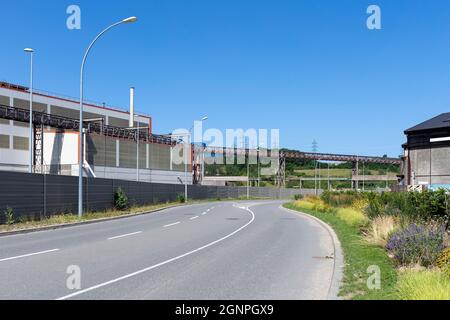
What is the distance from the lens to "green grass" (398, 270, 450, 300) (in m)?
6.31

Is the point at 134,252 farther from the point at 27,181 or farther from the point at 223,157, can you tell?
the point at 223,157

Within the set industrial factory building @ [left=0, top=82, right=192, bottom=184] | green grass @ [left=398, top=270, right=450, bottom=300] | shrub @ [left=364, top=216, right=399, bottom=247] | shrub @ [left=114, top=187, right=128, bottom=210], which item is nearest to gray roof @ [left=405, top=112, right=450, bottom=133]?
shrub @ [left=114, top=187, right=128, bottom=210]

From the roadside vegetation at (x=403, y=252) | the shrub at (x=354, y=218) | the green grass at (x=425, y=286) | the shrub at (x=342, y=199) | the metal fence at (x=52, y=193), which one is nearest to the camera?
the green grass at (x=425, y=286)

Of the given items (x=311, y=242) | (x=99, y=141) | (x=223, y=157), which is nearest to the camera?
(x=311, y=242)

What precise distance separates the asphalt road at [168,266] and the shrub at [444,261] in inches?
72.0

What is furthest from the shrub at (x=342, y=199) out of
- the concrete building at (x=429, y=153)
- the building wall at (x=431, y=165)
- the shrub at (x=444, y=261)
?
the shrub at (x=444, y=261)

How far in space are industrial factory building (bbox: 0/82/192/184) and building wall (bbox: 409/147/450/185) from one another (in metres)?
31.0

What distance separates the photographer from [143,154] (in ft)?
220

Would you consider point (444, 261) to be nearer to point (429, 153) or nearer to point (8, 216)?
point (8, 216)

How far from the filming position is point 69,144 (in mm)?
55438

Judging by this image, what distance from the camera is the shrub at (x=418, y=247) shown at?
9.24 m

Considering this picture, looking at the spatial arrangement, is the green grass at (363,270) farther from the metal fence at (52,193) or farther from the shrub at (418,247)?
the metal fence at (52,193)
